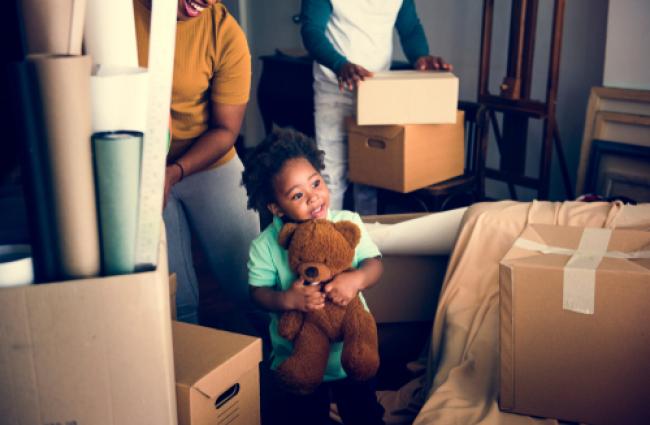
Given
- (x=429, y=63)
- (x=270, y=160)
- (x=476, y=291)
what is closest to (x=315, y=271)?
(x=270, y=160)

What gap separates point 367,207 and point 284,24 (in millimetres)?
2467

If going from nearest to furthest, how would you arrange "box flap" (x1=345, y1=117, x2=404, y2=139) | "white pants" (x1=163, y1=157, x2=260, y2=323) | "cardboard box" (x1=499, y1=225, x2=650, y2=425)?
"cardboard box" (x1=499, y1=225, x2=650, y2=425) < "white pants" (x1=163, y1=157, x2=260, y2=323) < "box flap" (x1=345, y1=117, x2=404, y2=139)

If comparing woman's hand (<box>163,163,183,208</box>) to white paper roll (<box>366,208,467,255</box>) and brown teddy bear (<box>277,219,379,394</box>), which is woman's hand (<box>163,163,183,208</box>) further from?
white paper roll (<box>366,208,467,255</box>)

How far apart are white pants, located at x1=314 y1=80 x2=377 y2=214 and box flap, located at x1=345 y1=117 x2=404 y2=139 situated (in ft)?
0.16

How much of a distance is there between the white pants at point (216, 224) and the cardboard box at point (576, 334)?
73 cm

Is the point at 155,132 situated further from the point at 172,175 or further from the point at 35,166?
the point at 172,175

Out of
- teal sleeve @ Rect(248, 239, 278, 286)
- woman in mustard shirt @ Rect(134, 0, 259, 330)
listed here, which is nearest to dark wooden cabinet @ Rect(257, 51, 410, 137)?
woman in mustard shirt @ Rect(134, 0, 259, 330)

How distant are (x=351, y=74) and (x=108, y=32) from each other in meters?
1.83

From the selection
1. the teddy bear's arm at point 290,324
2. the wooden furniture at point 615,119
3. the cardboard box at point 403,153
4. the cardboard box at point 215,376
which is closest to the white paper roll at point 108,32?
the cardboard box at point 215,376

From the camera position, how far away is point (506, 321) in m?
1.51

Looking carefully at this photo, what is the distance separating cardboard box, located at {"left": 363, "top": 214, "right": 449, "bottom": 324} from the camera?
2.12 m

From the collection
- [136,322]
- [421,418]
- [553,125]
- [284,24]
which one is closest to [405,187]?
[553,125]

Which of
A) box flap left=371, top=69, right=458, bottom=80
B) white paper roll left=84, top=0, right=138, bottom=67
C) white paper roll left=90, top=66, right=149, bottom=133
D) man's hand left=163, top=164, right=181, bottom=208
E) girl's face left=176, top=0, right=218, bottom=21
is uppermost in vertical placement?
girl's face left=176, top=0, right=218, bottom=21

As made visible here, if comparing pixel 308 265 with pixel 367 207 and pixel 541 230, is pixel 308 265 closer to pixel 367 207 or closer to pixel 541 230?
pixel 541 230
